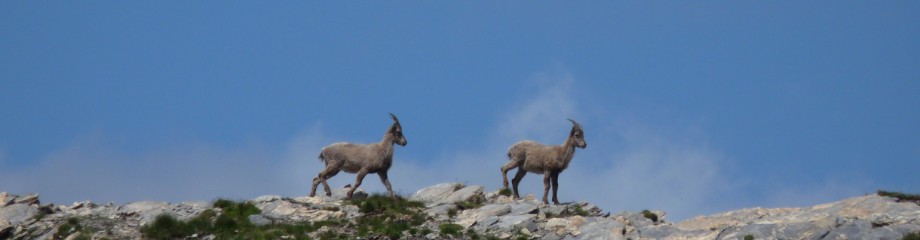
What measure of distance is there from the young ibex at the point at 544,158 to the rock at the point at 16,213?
14.4m

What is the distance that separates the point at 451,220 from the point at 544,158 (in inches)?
208

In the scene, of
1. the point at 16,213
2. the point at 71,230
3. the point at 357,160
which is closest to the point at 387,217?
the point at 357,160

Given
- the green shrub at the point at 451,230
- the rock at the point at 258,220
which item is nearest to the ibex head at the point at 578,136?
the green shrub at the point at 451,230

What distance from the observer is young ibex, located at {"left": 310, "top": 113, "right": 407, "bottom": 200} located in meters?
36.2

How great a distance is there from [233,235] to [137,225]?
3.11m

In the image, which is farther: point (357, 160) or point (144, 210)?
point (357, 160)

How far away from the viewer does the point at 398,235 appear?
3172 centimetres

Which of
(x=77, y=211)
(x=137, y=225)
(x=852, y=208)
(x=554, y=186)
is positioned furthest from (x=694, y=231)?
(x=77, y=211)

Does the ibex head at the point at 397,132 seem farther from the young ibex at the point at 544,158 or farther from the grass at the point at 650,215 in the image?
the grass at the point at 650,215

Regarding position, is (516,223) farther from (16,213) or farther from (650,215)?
(16,213)

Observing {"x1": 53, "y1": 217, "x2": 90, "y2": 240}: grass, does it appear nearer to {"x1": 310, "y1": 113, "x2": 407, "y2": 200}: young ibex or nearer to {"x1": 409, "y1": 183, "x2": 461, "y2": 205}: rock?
{"x1": 310, "y1": 113, "x2": 407, "y2": 200}: young ibex

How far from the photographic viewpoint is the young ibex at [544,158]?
3719cm

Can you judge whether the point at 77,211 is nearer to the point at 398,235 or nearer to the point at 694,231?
the point at 398,235

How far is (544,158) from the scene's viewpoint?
3734 centimetres
